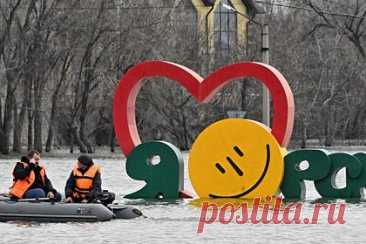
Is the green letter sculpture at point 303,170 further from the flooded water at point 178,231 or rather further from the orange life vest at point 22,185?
the orange life vest at point 22,185

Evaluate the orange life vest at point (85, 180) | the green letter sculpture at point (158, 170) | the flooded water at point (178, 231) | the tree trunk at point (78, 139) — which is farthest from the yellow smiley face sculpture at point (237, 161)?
the tree trunk at point (78, 139)

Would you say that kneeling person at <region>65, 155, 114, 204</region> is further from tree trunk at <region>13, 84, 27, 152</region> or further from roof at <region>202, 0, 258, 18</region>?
roof at <region>202, 0, 258, 18</region>

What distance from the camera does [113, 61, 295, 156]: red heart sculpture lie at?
21.8 meters

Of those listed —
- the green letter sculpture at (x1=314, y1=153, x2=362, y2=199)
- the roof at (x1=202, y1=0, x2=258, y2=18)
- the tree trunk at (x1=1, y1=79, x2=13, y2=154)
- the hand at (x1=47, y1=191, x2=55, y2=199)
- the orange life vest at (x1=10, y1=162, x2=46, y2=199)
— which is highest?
the roof at (x1=202, y1=0, x2=258, y2=18)

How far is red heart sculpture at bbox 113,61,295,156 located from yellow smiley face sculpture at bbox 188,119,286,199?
0.57 m

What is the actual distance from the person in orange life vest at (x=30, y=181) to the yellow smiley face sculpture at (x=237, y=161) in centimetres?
509

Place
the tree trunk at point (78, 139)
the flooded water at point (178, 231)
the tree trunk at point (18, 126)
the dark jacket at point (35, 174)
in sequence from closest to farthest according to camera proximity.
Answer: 1. the flooded water at point (178, 231)
2. the dark jacket at point (35, 174)
3. the tree trunk at point (18, 126)
4. the tree trunk at point (78, 139)

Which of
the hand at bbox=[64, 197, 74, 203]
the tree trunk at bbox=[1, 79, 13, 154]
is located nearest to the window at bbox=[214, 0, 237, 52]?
the tree trunk at bbox=[1, 79, 13, 154]

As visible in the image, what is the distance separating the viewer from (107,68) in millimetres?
51844

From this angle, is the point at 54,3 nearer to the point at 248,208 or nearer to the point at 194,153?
the point at 194,153

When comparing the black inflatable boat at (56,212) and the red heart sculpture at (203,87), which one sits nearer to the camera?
the black inflatable boat at (56,212)

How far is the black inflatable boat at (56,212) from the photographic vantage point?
54.1 ft

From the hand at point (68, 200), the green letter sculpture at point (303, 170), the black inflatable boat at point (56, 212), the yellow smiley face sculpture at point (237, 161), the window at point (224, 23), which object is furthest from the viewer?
the window at point (224, 23)

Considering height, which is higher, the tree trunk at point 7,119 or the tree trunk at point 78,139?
the tree trunk at point 7,119
